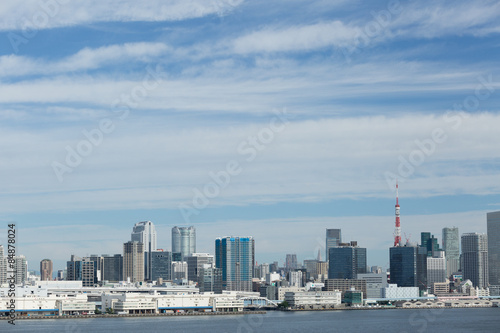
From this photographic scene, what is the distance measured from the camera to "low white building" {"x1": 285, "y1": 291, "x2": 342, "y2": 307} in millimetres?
94438

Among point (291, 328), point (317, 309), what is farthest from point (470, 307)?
point (291, 328)

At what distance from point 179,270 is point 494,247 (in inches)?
2187

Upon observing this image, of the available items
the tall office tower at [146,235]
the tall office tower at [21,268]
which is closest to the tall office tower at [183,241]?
the tall office tower at [146,235]

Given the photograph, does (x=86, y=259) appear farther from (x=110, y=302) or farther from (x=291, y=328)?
(x=291, y=328)

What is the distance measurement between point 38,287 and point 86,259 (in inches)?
1760

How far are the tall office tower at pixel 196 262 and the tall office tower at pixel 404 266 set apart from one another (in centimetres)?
3034

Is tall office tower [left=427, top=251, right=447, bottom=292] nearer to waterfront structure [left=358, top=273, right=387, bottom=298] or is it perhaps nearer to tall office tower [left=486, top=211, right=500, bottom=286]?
tall office tower [left=486, top=211, right=500, bottom=286]

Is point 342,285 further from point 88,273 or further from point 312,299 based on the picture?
point 88,273

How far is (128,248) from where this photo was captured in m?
137

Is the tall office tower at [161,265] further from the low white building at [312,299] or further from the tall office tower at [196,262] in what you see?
the low white building at [312,299]

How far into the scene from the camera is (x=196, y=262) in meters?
139

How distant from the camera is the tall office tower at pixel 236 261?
13225cm

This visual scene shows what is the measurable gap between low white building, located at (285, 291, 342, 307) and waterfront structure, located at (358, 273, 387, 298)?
72.2ft

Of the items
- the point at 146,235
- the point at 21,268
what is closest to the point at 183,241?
the point at 146,235
